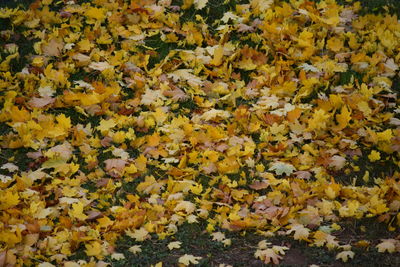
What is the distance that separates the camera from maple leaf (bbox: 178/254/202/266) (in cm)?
328

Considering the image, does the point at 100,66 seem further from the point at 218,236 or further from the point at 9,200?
the point at 218,236

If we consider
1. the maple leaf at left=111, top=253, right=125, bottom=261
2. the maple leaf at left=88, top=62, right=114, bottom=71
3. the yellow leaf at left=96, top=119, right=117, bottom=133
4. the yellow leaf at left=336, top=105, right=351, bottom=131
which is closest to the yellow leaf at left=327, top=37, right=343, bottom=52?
the yellow leaf at left=336, top=105, right=351, bottom=131

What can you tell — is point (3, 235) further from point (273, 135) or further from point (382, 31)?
point (382, 31)

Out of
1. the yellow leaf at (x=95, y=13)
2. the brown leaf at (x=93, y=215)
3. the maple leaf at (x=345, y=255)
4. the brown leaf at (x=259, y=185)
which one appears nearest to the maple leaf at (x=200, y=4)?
the yellow leaf at (x=95, y=13)

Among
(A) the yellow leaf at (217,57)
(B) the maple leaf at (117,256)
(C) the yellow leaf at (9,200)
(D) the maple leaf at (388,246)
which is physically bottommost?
(B) the maple leaf at (117,256)

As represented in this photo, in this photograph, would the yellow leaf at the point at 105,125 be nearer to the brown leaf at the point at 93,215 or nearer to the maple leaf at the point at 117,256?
the brown leaf at the point at 93,215

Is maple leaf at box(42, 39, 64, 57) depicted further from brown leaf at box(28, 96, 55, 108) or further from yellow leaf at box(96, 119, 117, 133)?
yellow leaf at box(96, 119, 117, 133)

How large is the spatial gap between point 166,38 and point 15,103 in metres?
1.73

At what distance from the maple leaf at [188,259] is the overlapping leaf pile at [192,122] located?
0.05ft

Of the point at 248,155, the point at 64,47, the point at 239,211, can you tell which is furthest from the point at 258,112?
the point at 64,47

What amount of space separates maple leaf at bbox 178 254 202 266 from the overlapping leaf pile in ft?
0.05

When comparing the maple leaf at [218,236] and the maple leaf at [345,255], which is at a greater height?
the maple leaf at [345,255]

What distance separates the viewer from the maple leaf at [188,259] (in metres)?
3.28

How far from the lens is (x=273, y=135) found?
4.54m
